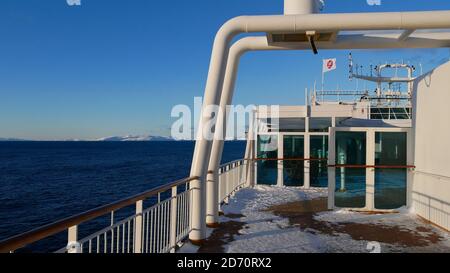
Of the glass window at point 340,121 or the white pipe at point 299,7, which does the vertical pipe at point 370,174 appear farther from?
the glass window at point 340,121

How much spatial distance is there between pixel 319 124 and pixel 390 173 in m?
5.10

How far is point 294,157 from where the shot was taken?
39.3 ft

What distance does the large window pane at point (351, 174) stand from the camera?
26.5 ft

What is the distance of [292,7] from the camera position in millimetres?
5750

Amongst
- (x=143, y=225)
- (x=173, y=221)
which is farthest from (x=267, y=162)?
(x=143, y=225)

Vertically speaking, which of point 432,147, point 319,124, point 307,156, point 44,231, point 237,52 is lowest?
point 44,231

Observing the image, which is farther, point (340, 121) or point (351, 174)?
point (340, 121)

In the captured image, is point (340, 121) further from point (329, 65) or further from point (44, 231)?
point (44, 231)

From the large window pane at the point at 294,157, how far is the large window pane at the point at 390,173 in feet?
13.1

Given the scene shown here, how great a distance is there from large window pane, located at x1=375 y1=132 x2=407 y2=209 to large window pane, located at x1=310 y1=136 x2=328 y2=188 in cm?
378

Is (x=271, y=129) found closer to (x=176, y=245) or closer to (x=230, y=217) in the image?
(x=230, y=217)

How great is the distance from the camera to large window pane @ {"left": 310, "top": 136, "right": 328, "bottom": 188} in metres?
11.8

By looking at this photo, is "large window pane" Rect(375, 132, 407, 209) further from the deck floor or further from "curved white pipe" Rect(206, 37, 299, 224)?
"curved white pipe" Rect(206, 37, 299, 224)
